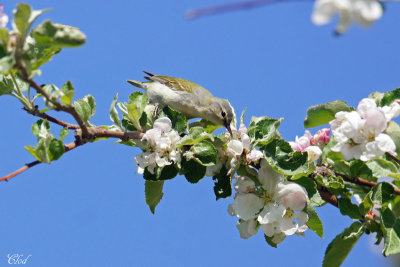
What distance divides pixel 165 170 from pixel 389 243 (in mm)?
1106

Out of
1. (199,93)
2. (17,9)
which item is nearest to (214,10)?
(17,9)

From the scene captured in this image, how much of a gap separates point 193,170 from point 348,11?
1.66m

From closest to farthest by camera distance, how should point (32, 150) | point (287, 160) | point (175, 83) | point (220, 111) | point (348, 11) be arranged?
point (348, 11) → point (32, 150) → point (287, 160) → point (220, 111) → point (175, 83)

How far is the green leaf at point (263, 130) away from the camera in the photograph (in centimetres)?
288

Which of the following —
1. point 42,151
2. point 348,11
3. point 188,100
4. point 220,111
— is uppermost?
point 188,100

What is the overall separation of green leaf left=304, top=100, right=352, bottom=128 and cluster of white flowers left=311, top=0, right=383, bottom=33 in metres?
1.66

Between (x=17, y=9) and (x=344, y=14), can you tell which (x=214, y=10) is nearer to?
(x=344, y=14)

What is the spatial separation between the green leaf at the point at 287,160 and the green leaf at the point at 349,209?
0.72ft

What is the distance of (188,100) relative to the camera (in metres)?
5.39

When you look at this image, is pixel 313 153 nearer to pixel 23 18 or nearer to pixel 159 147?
pixel 159 147

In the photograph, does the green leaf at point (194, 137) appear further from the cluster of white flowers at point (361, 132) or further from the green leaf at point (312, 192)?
the cluster of white flowers at point (361, 132)

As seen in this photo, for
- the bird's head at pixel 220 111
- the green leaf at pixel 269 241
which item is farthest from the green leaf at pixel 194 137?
the bird's head at pixel 220 111

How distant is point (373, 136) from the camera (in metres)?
2.46

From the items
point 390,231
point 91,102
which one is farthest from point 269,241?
point 91,102
